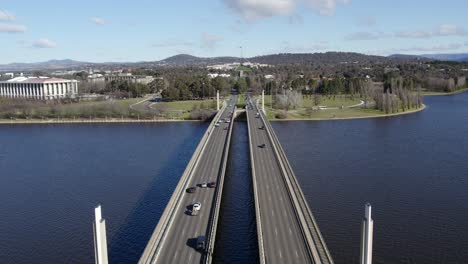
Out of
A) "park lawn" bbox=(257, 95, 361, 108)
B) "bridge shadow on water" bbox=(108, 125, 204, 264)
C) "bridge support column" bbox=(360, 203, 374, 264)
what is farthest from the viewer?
"park lawn" bbox=(257, 95, 361, 108)

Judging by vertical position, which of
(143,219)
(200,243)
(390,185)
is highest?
(200,243)

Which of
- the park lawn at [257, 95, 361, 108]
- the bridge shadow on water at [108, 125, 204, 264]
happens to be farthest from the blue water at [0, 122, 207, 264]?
the park lawn at [257, 95, 361, 108]

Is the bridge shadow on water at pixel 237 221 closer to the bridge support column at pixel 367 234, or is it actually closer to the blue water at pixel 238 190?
the blue water at pixel 238 190

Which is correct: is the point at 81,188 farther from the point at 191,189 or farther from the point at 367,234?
the point at 367,234

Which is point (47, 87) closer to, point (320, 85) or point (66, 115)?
point (66, 115)

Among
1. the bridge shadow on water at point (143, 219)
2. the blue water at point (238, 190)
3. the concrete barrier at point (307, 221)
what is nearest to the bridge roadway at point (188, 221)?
the blue water at point (238, 190)

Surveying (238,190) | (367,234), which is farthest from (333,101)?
(367,234)

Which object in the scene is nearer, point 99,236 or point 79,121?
point 99,236

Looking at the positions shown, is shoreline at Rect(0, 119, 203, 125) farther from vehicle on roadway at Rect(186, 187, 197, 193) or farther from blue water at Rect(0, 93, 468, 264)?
vehicle on roadway at Rect(186, 187, 197, 193)
